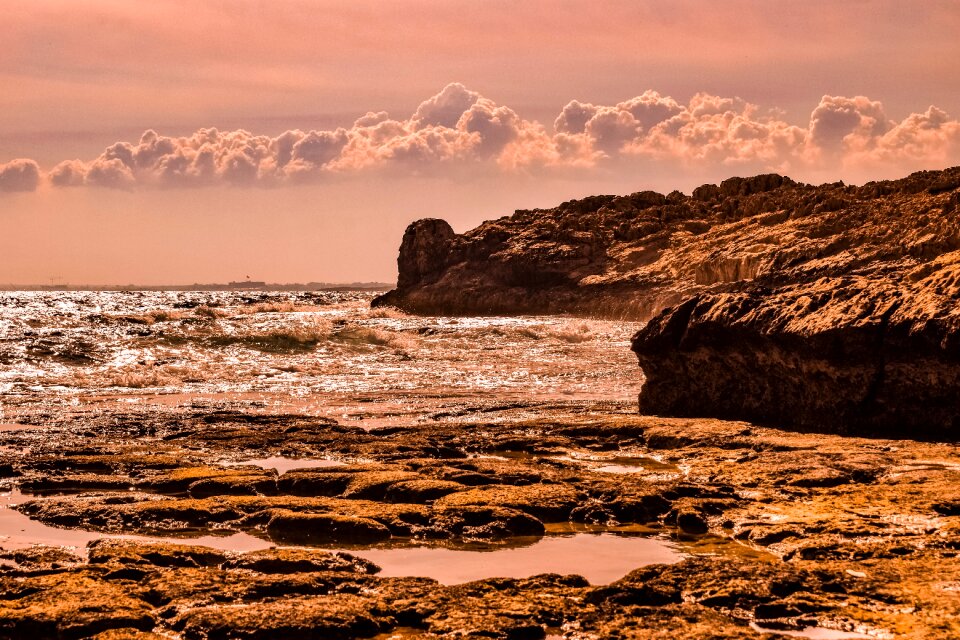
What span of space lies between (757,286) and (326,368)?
84.5 feet

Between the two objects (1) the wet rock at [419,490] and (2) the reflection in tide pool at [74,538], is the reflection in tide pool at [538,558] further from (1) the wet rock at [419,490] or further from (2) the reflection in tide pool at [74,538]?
(1) the wet rock at [419,490]

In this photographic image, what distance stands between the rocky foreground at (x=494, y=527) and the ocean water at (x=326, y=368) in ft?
24.6

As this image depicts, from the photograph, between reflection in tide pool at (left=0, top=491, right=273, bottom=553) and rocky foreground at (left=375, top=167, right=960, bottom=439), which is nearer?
reflection in tide pool at (left=0, top=491, right=273, bottom=553)

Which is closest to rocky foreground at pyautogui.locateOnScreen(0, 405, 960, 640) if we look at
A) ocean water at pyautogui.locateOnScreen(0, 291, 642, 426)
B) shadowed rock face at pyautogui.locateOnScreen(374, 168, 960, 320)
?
ocean water at pyautogui.locateOnScreen(0, 291, 642, 426)

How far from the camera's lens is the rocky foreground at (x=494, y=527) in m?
7.58

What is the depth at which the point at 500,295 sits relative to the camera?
113500 mm

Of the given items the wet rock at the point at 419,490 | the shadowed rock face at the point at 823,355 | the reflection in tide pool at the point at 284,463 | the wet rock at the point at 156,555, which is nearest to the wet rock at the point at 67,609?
the wet rock at the point at 156,555

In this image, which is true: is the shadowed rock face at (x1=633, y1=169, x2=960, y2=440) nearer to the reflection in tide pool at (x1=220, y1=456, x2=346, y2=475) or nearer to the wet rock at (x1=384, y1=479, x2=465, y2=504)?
the wet rock at (x1=384, y1=479, x2=465, y2=504)

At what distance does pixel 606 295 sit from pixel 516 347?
54944mm

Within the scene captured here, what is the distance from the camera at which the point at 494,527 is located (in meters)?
10.9

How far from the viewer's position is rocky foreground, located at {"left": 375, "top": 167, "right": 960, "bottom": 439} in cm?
1568

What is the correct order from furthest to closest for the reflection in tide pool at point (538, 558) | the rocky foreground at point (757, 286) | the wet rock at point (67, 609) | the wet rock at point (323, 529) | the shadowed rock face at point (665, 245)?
the shadowed rock face at point (665, 245) → the rocky foreground at point (757, 286) → the wet rock at point (323, 529) → the reflection in tide pool at point (538, 558) → the wet rock at point (67, 609)

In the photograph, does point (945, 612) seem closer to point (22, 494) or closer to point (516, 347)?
point (22, 494)

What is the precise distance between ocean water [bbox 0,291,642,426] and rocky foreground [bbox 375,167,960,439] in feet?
21.3
